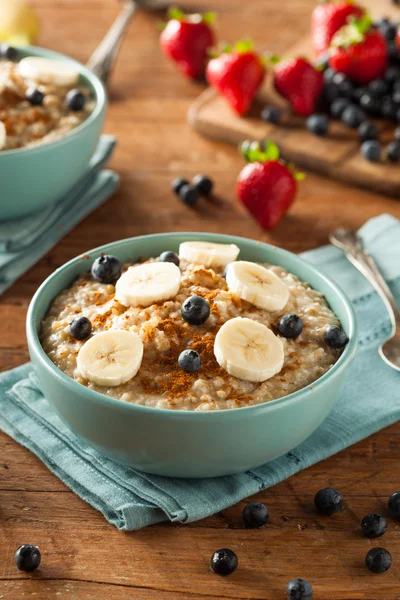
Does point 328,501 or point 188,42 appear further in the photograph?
point 188,42

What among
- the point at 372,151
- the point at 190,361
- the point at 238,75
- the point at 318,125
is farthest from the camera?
the point at 238,75

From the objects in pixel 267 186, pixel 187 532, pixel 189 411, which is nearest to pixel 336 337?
pixel 189 411

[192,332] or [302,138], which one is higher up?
[192,332]

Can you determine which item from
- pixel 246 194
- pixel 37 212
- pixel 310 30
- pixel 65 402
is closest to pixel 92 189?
pixel 37 212

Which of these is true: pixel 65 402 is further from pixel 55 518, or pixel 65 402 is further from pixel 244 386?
pixel 244 386

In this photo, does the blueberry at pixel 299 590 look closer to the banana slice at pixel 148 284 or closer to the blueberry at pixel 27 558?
the blueberry at pixel 27 558

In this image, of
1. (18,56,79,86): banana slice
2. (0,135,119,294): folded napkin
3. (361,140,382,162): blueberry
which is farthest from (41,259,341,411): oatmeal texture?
(361,140,382,162): blueberry

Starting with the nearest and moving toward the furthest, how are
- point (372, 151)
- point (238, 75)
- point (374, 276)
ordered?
point (374, 276), point (372, 151), point (238, 75)

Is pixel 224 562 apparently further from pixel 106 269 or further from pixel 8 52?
pixel 8 52
